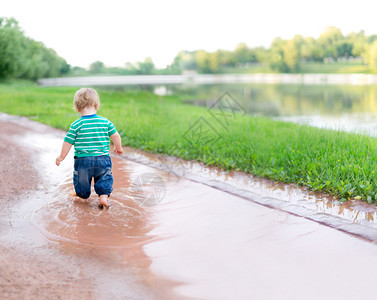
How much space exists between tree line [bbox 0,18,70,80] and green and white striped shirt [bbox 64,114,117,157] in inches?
1906

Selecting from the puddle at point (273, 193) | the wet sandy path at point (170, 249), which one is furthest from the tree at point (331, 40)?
the wet sandy path at point (170, 249)

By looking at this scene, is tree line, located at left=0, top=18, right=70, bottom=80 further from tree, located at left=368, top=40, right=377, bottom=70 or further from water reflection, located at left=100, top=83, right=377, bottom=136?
tree, located at left=368, top=40, right=377, bottom=70

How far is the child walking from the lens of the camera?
416 cm

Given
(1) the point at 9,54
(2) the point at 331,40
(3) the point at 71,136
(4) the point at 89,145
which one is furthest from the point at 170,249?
(2) the point at 331,40

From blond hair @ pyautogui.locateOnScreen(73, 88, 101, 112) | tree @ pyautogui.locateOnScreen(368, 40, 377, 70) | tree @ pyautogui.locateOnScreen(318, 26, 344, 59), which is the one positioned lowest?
blond hair @ pyautogui.locateOnScreen(73, 88, 101, 112)

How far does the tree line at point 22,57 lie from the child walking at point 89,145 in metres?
48.4

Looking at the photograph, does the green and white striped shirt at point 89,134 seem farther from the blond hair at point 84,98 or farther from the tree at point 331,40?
the tree at point 331,40

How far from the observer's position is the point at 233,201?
15.0 feet

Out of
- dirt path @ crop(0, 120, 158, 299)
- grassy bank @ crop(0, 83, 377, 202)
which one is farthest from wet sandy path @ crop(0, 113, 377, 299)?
grassy bank @ crop(0, 83, 377, 202)

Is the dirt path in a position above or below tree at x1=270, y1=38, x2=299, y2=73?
below

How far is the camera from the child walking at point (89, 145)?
4.16 meters

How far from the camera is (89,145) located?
420cm

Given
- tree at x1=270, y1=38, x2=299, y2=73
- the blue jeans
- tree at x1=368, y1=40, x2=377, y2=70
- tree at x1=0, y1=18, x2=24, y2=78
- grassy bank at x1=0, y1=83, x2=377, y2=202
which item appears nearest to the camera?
the blue jeans

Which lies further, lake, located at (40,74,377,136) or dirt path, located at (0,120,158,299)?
lake, located at (40,74,377,136)
